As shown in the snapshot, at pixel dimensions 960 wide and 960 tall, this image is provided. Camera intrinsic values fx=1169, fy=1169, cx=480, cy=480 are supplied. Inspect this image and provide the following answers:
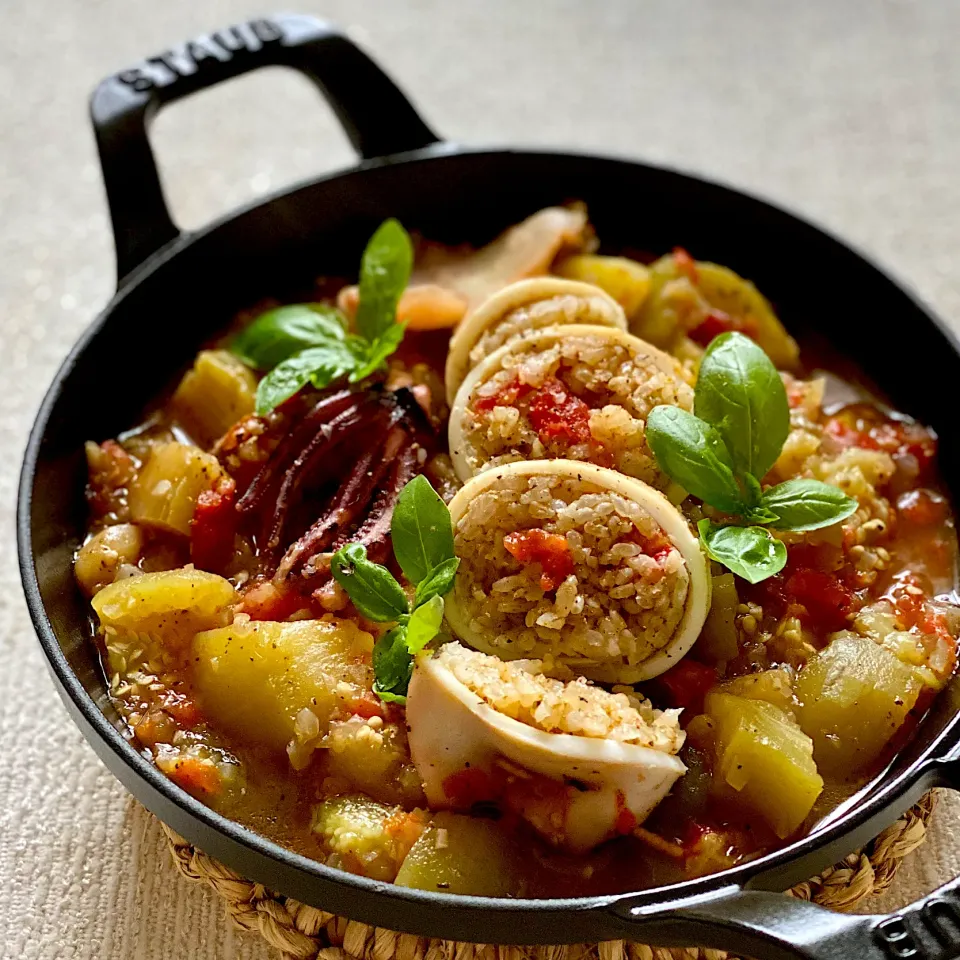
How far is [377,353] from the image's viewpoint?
11.2ft

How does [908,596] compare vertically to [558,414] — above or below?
Answer: below

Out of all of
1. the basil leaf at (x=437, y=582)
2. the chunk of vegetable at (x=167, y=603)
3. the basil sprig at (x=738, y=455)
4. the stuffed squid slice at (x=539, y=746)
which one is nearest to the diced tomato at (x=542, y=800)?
the stuffed squid slice at (x=539, y=746)

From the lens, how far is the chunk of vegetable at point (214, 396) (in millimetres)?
3555

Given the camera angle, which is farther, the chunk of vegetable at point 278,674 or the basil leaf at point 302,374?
the basil leaf at point 302,374

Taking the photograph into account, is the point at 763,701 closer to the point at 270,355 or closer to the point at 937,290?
the point at 270,355

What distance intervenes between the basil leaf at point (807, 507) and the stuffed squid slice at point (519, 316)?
754mm

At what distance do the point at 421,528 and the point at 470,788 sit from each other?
0.61 meters

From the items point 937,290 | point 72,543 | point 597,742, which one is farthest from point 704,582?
point 937,290

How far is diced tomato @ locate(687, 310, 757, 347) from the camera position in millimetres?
3812

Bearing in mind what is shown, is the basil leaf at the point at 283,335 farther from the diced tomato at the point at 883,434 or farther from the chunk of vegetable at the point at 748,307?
the diced tomato at the point at 883,434

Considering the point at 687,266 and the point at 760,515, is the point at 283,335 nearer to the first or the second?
the point at 687,266

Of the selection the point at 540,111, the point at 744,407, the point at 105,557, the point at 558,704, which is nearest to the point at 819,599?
the point at 744,407

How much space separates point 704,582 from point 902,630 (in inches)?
27.2

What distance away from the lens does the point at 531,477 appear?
288cm
